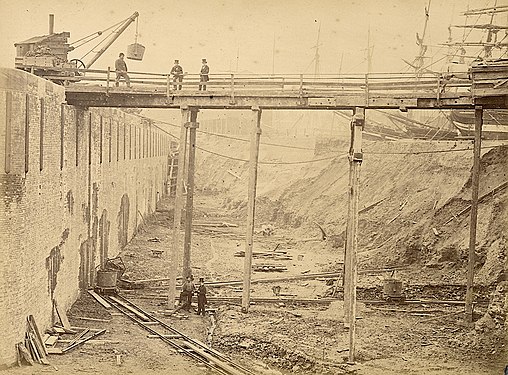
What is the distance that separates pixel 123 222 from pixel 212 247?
5.18 m

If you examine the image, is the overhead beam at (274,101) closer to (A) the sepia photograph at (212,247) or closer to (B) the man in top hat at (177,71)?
(A) the sepia photograph at (212,247)

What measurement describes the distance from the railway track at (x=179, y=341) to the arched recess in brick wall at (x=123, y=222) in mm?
8342

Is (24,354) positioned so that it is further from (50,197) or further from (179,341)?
(50,197)

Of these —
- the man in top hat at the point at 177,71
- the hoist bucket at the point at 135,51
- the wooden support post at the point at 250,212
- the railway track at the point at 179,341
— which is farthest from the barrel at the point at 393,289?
the hoist bucket at the point at 135,51

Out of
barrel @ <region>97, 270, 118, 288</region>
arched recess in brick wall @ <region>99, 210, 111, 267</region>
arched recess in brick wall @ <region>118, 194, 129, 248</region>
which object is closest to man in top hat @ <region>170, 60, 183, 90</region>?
barrel @ <region>97, 270, 118, 288</region>

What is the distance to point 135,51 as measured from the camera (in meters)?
20.6

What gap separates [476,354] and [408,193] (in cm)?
1681

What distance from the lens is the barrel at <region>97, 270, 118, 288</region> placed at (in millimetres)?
20828

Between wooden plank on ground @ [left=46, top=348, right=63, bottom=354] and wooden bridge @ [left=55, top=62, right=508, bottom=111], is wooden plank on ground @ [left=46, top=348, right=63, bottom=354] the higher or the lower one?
the lower one

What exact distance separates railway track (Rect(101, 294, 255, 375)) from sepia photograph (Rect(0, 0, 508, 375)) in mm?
73

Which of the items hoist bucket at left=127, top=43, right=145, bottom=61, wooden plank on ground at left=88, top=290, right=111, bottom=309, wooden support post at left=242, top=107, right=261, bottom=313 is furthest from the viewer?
hoist bucket at left=127, top=43, right=145, bottom=61

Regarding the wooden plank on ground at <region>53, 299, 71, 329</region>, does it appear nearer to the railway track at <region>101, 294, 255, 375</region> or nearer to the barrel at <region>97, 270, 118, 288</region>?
the railway track at <region>101, 294, 255, 375</region>

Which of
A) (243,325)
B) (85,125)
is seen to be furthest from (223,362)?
(85,125)

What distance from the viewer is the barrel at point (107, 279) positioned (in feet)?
68.3
